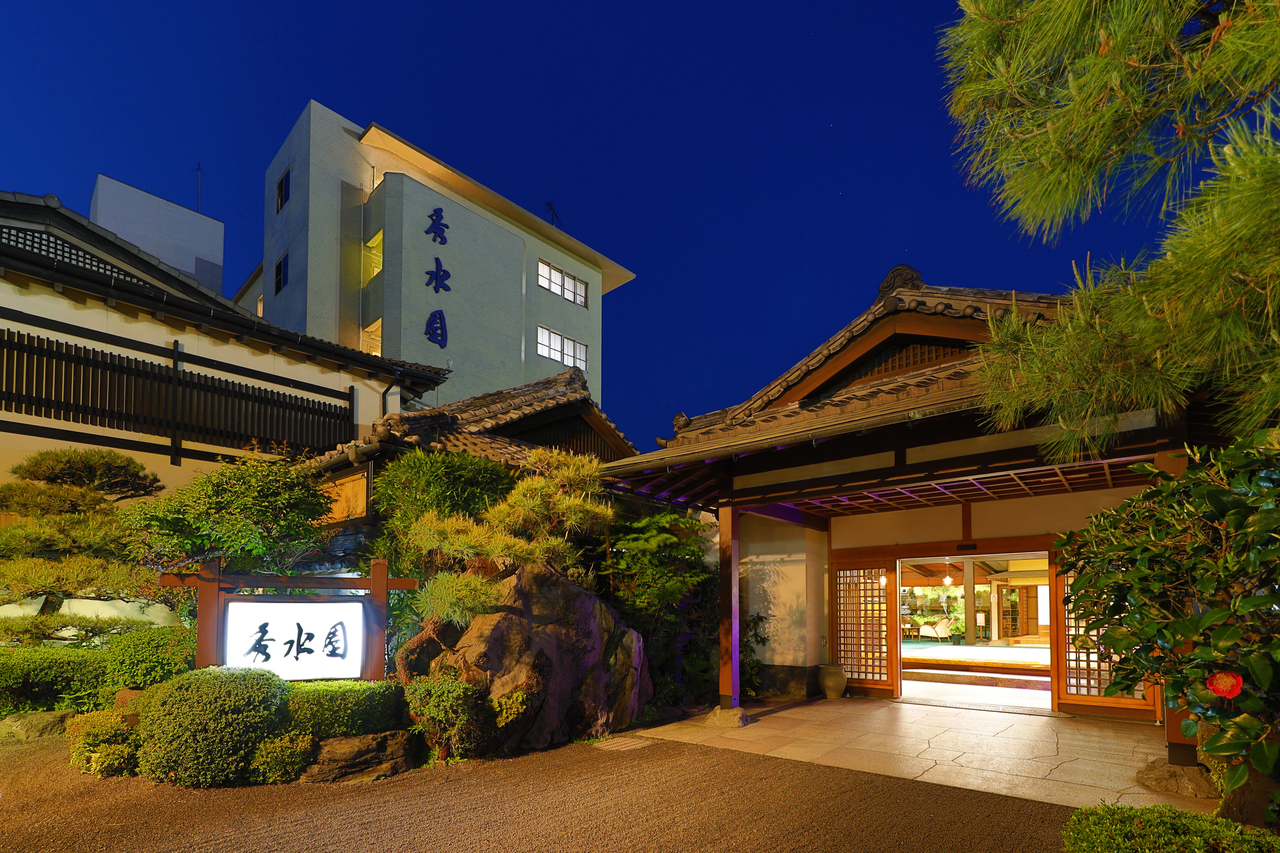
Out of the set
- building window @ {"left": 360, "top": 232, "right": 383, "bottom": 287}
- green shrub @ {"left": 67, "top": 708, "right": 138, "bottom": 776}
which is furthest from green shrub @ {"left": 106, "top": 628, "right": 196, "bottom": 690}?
building window @ {"left": 360, "top": 232, "right": 383, "bottom": 287}

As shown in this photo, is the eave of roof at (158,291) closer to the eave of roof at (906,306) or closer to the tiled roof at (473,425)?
the tiled roof at (473,425)

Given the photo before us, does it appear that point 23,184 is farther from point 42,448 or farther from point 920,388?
point 920,388

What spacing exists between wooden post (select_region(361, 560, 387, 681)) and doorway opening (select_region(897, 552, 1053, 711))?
11166 millimetres

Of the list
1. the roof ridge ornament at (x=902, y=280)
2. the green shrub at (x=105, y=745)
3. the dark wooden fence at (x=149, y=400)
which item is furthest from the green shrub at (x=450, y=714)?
the roof ridge ornament at (x=902, y=280)

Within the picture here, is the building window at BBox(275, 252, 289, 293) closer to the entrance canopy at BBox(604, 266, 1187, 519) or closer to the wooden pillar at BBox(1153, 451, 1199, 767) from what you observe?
the entrance canopy at BBox(604, 266, 1187, 519)

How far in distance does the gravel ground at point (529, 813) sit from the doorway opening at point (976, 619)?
9519 mm

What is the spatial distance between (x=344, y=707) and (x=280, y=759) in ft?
2.18

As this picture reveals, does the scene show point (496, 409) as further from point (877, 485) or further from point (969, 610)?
point (969, 610)

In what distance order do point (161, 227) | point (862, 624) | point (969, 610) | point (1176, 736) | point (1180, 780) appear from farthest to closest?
point (969, 610)
point (161, 227)
point (862, 624)
point (1176, 736)
point (1180, 780)

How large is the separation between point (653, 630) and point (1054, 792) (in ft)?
17.4

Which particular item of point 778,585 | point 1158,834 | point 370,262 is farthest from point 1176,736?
point 370,262

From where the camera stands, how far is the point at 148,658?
8094 millimetres

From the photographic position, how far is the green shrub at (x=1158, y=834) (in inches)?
117

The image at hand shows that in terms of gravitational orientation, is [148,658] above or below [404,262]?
below
